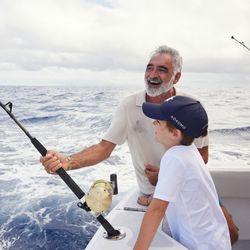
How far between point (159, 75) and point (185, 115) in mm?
781

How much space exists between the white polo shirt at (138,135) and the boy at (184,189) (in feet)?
2.24

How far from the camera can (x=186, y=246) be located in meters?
1.37

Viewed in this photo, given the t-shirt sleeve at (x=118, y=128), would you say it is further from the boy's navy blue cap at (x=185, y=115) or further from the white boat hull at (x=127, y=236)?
the boy's navy blue cap at (x=185, y=115)

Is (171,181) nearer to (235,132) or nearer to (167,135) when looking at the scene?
(167,135)

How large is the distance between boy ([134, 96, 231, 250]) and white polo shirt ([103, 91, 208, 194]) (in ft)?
2.24

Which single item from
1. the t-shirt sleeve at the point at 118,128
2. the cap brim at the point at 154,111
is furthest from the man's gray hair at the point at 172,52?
the cap brim at the point at 154,111

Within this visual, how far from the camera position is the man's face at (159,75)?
80.1 inches

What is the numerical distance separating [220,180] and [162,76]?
792mm

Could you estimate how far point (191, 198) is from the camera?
1259 mm

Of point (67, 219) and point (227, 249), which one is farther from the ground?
point (227, 249)

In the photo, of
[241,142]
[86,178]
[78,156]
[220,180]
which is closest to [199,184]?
[78,156]

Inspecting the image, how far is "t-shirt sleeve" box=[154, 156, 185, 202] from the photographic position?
1.22 metres

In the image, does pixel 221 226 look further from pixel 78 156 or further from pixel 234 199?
pixel 234 199

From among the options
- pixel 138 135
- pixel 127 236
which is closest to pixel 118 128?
pixel 138 135
